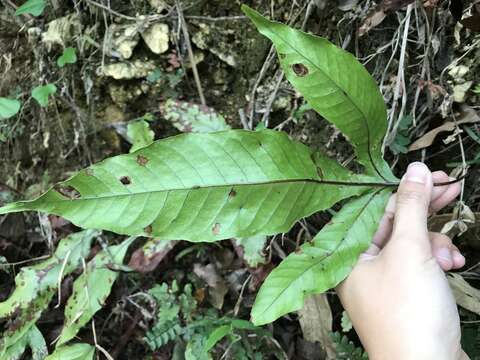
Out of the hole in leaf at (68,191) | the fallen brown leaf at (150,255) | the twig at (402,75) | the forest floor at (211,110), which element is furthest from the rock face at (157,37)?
the hole in leaf at (68,191)

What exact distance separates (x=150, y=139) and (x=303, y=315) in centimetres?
69

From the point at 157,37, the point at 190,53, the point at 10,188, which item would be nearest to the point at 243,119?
the point at 190,53

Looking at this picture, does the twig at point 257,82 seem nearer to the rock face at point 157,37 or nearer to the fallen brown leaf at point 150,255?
the rock face at point 157,37

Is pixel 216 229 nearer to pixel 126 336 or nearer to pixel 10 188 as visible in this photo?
pixel 126 336

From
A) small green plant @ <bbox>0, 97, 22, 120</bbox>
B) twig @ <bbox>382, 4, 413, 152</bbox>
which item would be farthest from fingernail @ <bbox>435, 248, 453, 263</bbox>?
small green plant @ <bbox>0, 97, 22, 120</bbox>

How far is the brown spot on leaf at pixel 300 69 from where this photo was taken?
89 cm

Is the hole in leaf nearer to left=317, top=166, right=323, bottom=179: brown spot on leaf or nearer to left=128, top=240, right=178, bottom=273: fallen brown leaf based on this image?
left=317, top=166, right=323, bottom=179: brown spot on leaf

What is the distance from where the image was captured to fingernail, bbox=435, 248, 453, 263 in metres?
1.02

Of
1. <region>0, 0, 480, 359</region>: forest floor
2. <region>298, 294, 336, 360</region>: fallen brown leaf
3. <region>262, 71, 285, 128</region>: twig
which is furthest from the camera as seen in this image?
<region>262, 71, 285, 128</region>: twig

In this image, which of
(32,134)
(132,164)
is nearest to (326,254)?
(132,164)

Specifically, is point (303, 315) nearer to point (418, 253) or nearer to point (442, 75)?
point (418, 253)

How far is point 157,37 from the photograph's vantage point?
1546 millimetres

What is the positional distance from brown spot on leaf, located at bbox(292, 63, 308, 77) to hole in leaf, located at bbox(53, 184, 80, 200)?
1.44 ft

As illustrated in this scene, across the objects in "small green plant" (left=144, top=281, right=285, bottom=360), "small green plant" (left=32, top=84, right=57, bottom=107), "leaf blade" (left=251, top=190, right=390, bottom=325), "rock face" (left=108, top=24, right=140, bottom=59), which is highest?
"rock face" (left=108, top=24, right=140, bottom=59)
